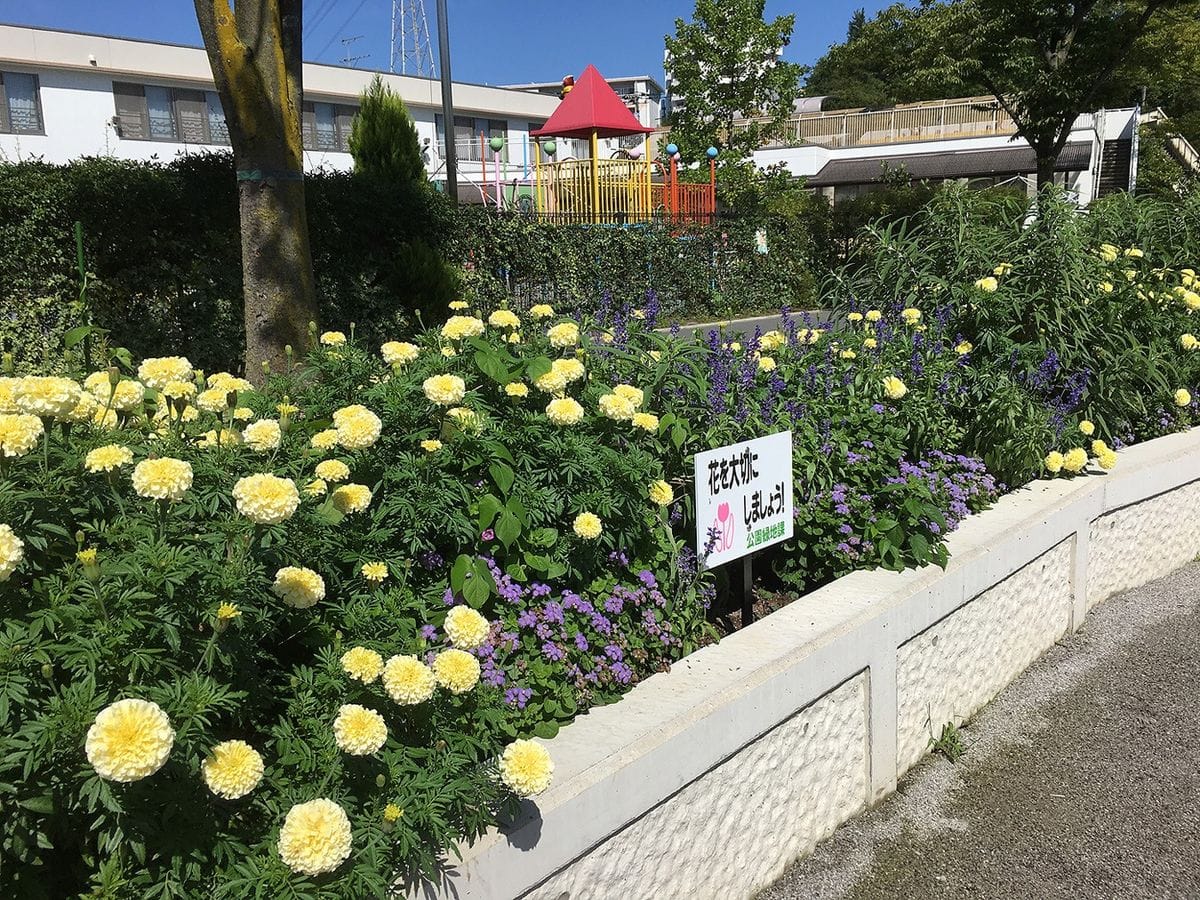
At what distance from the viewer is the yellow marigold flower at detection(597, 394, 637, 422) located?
2645 mm

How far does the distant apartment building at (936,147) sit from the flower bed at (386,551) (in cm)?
3475

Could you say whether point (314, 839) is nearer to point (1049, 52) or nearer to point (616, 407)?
point (616, 407)

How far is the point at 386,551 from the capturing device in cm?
219

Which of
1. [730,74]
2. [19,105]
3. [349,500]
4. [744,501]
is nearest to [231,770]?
[349,500]

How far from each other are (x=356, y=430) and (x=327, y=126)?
36.1m

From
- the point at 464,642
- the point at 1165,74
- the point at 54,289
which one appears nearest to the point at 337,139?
the point at 1165,74

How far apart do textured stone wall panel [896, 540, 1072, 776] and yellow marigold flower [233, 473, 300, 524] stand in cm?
216

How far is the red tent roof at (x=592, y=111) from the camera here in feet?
54.4

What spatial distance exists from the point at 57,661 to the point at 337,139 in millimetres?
36677

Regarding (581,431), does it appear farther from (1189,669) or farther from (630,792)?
(1189,669)

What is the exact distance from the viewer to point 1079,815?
2.90m

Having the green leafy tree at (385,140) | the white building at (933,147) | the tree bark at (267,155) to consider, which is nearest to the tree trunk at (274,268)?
the tree bark at (267,155)

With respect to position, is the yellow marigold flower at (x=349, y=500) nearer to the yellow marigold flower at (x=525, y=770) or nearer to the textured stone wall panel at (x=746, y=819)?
the yellow marigold flower at (x=525, y=770)

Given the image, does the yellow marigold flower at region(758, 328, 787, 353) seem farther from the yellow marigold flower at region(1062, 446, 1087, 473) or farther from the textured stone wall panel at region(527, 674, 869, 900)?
the textured stone wall panel at region(527, 674, 869, 900)
